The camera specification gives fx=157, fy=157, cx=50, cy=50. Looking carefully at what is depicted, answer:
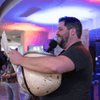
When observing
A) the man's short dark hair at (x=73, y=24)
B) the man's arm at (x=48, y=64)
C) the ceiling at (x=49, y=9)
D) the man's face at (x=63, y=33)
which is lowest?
the man's arm at (x=48, y=64)

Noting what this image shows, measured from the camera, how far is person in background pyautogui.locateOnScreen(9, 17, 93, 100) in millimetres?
781

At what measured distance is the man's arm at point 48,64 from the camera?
766 mm

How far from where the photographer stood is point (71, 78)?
3.06ft

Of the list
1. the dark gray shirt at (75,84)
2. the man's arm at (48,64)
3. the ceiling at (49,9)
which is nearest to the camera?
the man's arm at (48,64)

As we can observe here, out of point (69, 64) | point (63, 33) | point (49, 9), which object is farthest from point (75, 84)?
point (49, 9)

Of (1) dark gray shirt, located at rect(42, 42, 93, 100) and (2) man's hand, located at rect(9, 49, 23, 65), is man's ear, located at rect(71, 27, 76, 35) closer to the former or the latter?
(1) dark gray shirt, located at rect(42, 42, 93, 100)

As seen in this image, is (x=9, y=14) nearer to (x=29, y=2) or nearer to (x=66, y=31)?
(x=29, y=2)

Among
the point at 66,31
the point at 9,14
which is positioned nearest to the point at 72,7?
the point at 9,14

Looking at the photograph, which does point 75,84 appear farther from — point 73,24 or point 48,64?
point 73,24

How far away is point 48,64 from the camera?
770 mm

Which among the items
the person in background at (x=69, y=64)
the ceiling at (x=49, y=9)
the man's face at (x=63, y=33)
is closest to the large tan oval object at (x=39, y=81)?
the person in background at (x=69, y=64)

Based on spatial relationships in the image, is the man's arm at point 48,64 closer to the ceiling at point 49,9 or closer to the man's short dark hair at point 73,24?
the man's short dark hair at point 73,24

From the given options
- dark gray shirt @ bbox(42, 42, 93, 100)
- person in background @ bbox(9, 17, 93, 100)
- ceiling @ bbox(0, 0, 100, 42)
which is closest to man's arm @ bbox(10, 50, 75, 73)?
person in background @ bbox(9, 17, 93, 100)

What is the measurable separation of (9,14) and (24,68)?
481cm
